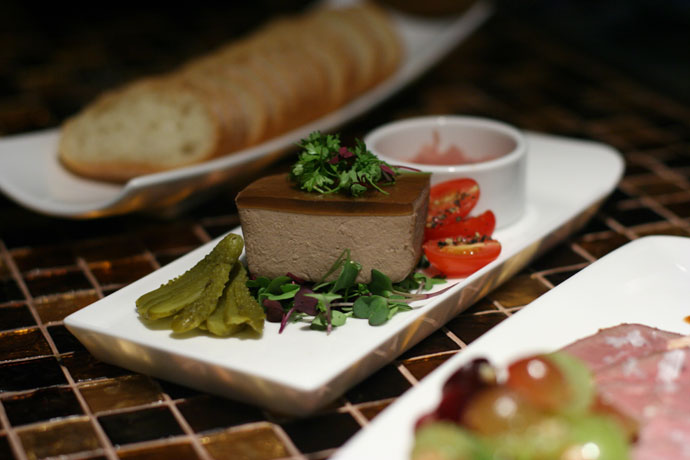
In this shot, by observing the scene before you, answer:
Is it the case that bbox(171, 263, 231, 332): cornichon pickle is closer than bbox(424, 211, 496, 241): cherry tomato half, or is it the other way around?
bbox(171, 263, 231, 332): cornichon pickle

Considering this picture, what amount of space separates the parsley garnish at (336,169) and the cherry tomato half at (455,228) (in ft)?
1.03

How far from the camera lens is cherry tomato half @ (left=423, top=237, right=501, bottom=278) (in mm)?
2408

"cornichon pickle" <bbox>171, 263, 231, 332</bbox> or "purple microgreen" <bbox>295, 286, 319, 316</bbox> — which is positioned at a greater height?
"cornichon pickle" <bbox>171, 263, 231, 332</bbox>

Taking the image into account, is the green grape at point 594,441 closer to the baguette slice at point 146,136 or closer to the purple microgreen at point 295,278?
the purple microgreen at point 295,278

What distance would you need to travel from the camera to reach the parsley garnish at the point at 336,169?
226 cm

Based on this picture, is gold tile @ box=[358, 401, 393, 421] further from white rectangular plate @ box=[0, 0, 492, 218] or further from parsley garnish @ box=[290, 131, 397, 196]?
white rectangular plate @ box=[0, 0, 492, 218]

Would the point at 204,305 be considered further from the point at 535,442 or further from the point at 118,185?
the point at 118,185

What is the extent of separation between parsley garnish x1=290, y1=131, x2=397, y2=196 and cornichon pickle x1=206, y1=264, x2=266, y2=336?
0.35 meters

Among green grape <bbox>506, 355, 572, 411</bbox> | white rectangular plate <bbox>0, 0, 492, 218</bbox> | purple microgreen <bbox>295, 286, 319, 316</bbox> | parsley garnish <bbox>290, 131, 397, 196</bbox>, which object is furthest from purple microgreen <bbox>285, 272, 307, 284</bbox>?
green grape <bbox>506, 355, 572, 411</bbox>

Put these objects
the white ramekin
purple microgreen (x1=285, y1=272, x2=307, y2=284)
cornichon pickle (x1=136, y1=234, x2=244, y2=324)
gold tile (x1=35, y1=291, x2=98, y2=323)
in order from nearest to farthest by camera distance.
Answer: cornichon pickle (x1=136, y1=234, x2=244, y2=324) → purple microgreen (x1=285, y1=272, x2=307, y2=284) → gold tile (x1=35, y1=291, x2=98, y2=323) → the white ramekin

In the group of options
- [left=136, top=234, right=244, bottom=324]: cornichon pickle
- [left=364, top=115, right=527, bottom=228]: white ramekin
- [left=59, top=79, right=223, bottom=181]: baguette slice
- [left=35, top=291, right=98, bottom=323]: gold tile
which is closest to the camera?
[left=136, top=234, right=244, bottom=324]: cornichon pickle

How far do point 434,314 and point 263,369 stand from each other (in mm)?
555

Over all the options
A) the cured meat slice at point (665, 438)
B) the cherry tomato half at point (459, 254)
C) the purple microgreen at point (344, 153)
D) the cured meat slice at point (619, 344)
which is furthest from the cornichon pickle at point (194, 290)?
the cured meat slice at point (665, 438)

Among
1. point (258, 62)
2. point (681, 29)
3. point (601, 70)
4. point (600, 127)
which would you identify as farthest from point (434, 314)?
point (681, 29)
